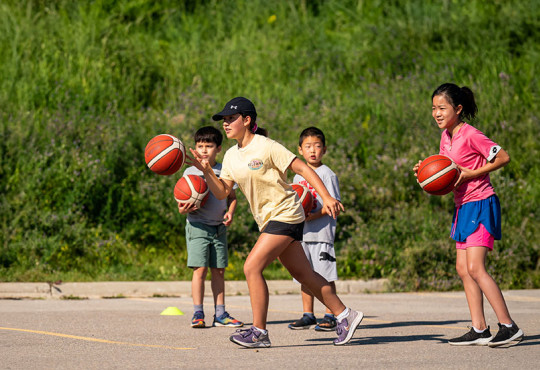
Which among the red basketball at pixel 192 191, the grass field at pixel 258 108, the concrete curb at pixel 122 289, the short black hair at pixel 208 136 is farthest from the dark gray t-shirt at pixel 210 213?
the grass field at pixel 258 108

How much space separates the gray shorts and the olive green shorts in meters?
0.92

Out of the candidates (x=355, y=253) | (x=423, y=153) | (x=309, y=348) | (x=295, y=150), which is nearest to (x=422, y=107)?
(x=423, y=153)

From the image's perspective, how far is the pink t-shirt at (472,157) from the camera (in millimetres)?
6961

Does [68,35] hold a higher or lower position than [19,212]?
higher

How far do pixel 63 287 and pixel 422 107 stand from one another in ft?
27.6

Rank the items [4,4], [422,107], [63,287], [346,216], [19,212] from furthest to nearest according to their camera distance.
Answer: [4,4]
[422,107]
[346,216]
[19,212]
[63,287]

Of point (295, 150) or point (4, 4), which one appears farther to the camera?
point (4, 4)

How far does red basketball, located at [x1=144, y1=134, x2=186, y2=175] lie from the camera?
7.05 meters

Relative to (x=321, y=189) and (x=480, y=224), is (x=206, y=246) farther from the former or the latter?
(x=480, y=224)

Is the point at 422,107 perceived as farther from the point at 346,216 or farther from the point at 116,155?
the point at 116,155

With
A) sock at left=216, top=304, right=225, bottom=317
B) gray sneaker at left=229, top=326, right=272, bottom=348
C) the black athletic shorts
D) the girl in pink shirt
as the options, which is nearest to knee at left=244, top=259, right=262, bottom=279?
the black athletic shorts

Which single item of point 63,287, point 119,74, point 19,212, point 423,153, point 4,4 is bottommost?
point 63,287

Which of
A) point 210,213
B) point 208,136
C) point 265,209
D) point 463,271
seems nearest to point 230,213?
point 210,213

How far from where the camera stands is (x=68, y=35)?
1945 cm
